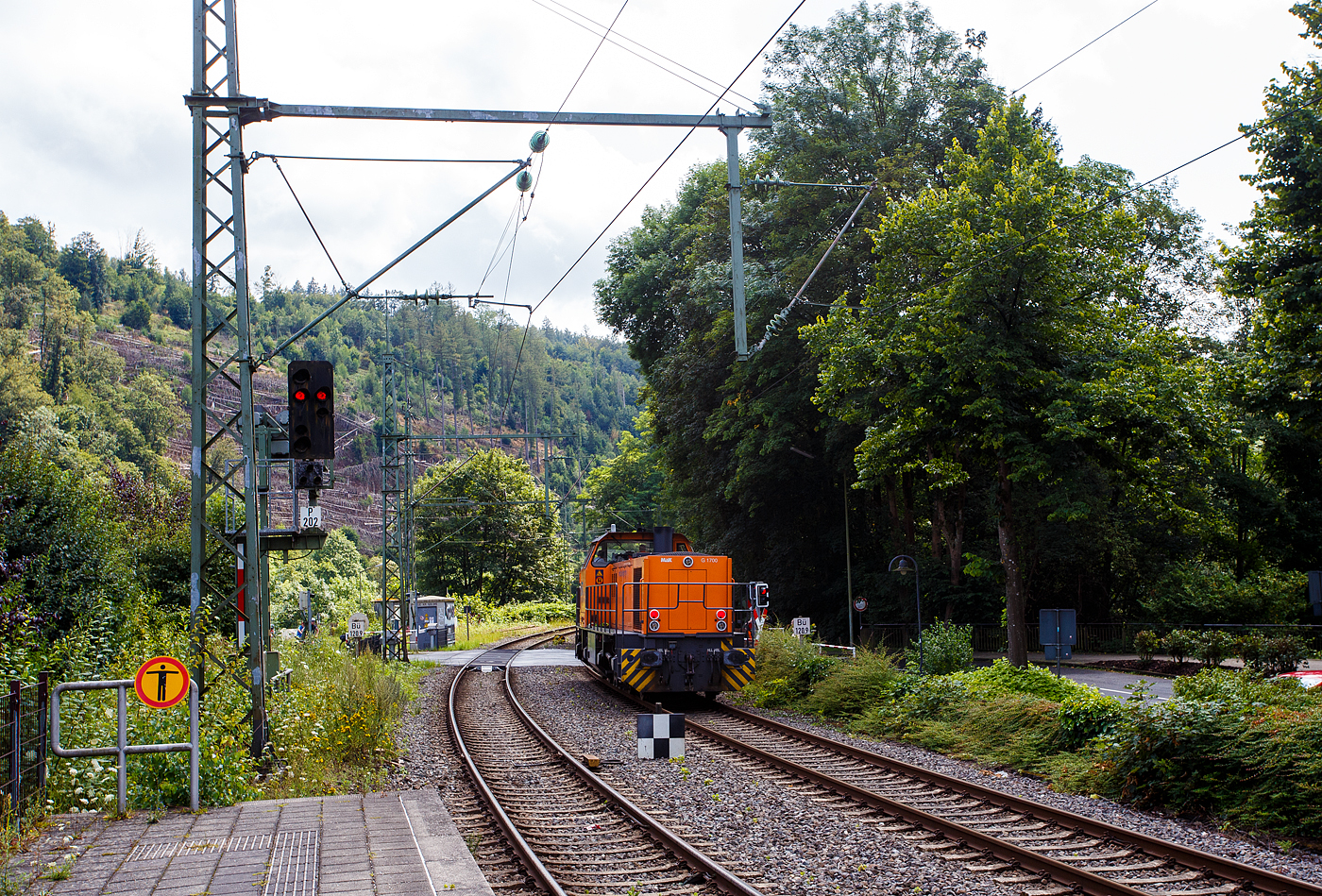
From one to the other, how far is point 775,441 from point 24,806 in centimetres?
2382

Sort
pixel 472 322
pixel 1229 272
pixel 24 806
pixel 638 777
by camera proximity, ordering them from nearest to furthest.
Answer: pixel 24 806
pixel 638 777
pixel 1229 272
pixel 472 322

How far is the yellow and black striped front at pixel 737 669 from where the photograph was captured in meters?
17.3

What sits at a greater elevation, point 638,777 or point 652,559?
point 652,559

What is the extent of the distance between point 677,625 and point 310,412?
353 inches

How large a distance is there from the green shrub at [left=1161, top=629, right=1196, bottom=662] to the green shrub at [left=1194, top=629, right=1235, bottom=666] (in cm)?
17

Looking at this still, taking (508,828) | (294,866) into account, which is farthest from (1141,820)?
(294,866)

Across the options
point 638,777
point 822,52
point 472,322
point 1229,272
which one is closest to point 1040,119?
point 822,52

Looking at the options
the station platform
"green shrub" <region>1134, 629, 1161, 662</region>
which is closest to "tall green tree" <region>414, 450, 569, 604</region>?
"green shrub" <region>1134, 629, 1161, 662</region>

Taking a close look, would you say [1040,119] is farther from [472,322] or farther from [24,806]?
[472,322]

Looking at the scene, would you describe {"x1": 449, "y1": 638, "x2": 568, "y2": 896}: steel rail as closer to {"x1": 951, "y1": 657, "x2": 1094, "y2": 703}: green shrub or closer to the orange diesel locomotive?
the orange diesel locomotive

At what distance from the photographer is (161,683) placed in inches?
322

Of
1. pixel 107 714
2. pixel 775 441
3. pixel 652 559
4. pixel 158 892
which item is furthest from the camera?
pixel 775 441

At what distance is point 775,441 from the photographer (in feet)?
96.7

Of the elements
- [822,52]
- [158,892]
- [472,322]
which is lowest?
[158,892]
